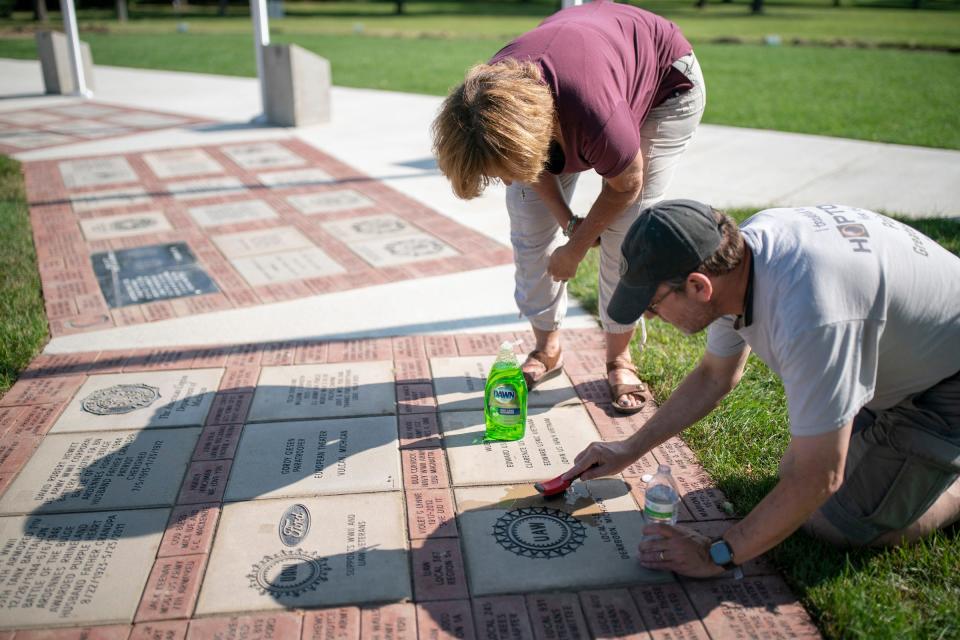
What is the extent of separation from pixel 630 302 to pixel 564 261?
1126mm

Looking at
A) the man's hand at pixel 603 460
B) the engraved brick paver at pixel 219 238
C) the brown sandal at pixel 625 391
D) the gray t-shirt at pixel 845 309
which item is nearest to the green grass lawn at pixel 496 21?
the engraved brick paver at pixel 219 238

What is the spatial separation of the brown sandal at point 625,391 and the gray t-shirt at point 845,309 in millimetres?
1282

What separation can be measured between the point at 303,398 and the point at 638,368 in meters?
1.81

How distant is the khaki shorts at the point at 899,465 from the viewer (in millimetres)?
2627

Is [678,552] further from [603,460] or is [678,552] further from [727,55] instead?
[727,55]

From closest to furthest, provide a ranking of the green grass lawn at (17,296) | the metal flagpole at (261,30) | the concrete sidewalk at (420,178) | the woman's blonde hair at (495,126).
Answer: the woman's blonde hair at (495,126), the green grass lawn at (17,296), the concrete sidewalk at (420,178), the metal flagpole at (261,30)

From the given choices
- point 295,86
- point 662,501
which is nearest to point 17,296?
point 662,501

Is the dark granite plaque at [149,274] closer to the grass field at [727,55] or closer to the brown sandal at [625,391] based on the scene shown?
the brown sandal at [625,391]

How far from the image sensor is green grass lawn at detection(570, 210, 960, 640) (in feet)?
8.20

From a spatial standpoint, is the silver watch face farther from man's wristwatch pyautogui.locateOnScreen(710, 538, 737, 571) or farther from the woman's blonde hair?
the woman's blonde hair

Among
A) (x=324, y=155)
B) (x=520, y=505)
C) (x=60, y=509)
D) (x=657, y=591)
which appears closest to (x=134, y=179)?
(x=324, y=155)

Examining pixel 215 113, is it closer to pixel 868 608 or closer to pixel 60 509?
pixel 60 509

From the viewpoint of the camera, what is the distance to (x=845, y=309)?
2199 millimetres

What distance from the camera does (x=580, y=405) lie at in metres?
3.92
